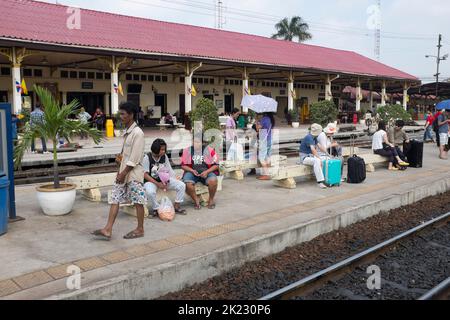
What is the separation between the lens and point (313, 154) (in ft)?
28.8

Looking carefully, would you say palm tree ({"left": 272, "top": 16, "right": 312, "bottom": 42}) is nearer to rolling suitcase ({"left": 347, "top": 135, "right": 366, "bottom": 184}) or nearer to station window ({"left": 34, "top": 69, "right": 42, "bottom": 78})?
station window ({"left": 34, "top": 69, "right": 42, "bottom": 78})

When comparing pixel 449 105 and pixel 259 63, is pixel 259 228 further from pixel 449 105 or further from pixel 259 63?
pixel 259 63

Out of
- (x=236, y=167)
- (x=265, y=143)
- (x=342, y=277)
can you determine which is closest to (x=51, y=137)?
(x=236, y=167)

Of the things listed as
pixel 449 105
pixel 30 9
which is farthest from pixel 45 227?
pixel 30 9

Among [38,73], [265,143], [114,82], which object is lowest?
[265,143]

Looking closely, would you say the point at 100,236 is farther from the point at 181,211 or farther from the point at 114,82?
the point at 114,82

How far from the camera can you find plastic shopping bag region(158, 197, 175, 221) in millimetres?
6082

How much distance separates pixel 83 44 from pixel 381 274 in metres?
15.8

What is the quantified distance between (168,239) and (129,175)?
87 centimetres

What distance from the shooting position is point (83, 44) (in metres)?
17.8

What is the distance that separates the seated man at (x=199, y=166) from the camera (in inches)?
263

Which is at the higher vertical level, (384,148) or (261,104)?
(261,104)

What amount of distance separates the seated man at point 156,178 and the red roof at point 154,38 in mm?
12372

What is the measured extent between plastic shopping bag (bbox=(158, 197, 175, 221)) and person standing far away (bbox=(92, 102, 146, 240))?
0.78 metres
